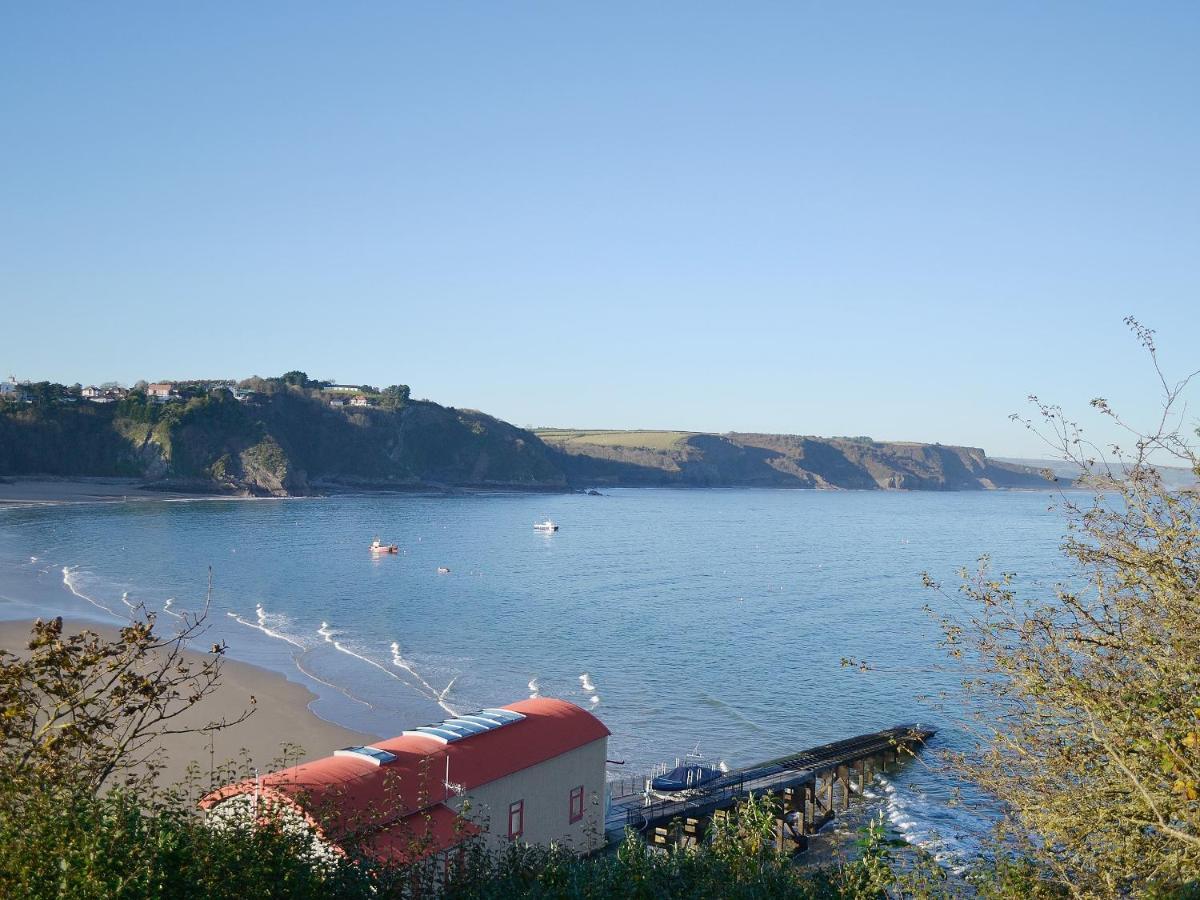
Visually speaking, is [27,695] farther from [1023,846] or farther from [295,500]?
[295,500]

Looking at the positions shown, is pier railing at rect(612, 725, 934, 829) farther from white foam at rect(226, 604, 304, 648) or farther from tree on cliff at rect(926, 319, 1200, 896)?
white foam at rect(226, 604, 304, 648)

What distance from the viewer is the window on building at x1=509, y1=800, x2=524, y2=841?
21188mm

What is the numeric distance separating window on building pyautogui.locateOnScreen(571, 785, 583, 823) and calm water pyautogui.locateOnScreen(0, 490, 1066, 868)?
9305 mm

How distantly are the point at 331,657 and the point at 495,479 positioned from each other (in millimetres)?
149317

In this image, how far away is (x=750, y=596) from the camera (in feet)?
243

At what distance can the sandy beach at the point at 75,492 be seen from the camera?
12738 cm

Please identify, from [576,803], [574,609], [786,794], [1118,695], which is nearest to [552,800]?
[576,803]

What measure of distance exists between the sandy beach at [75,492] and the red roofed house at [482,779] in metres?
123

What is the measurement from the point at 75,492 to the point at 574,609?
101627 millimetres

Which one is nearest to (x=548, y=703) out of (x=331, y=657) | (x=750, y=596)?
(x=331, y=657)

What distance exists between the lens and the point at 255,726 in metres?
35.5

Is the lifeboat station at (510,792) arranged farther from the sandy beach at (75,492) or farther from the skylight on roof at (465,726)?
the sandy beach at (75,492)

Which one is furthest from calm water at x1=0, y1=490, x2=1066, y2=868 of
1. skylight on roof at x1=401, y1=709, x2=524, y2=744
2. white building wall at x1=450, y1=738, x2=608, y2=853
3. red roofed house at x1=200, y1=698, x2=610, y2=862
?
skylight on roof at x1=401, y1=709, x2=524, y2=744

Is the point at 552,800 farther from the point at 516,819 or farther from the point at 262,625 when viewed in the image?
the point at 262,625
